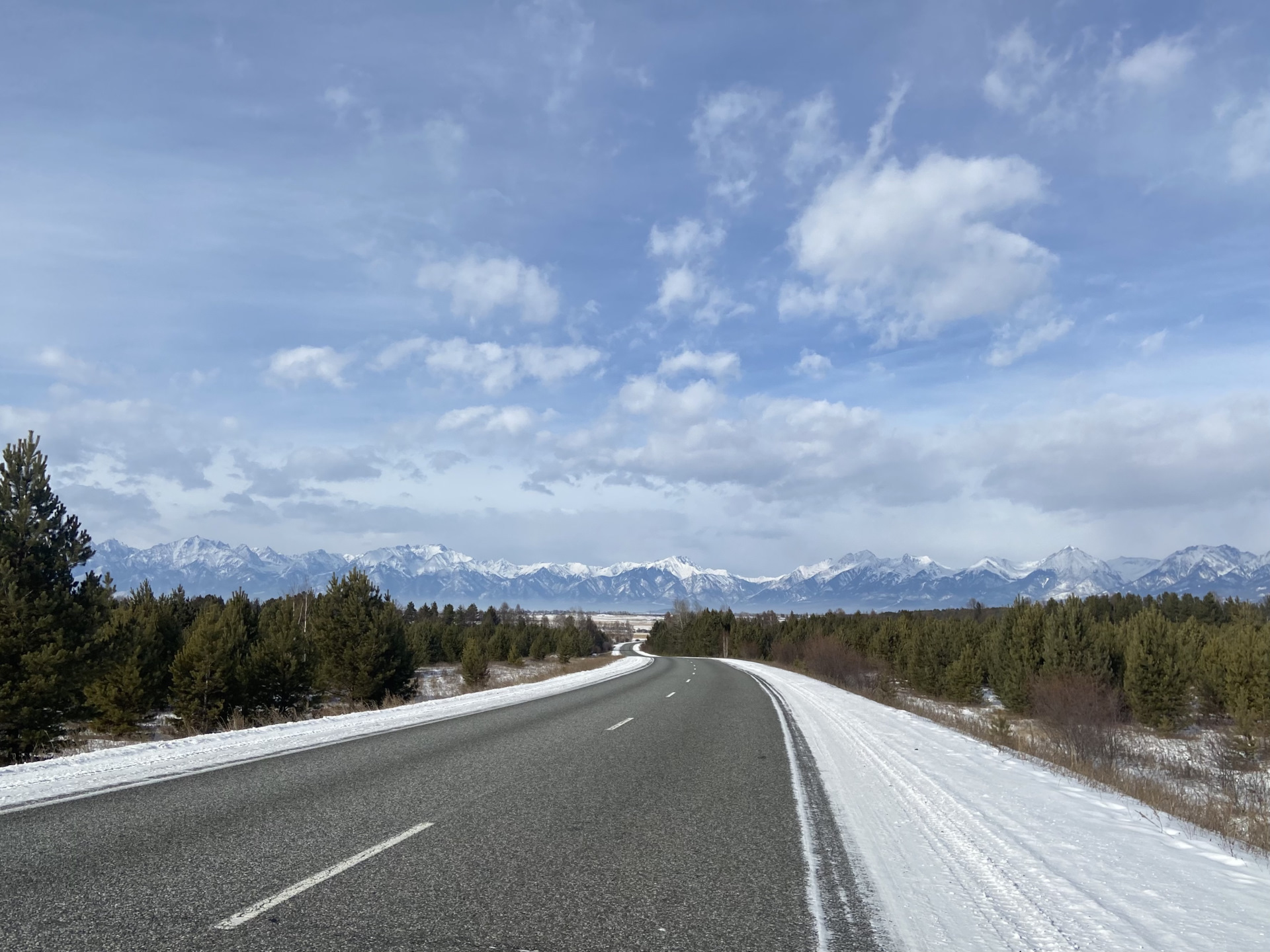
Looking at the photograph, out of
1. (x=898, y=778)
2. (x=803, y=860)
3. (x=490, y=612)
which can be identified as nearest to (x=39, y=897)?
(x=803, y=860)

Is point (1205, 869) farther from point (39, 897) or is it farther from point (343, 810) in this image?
point (39, 897)

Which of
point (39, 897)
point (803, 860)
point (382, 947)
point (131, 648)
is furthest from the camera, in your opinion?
point (131, 648)

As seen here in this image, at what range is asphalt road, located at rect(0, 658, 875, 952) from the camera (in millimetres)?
4078

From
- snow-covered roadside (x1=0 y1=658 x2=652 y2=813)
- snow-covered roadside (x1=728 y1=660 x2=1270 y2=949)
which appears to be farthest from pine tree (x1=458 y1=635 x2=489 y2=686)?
snow-covered roadside (x1=728 y1=660 x2=1270 y2=949)

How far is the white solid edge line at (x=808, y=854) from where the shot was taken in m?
4.27

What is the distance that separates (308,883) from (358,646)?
97.2 ft

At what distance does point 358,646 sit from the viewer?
32.0m

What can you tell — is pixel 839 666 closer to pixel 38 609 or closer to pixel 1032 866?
pixel 38 609

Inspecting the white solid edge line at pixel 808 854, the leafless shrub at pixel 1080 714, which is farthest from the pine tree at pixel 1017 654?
the white solid edge line at pixel 808 854

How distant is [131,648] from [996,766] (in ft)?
97.0

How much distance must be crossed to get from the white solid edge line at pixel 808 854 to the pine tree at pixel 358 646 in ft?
79.2

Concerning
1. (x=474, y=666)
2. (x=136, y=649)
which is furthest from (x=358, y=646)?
(x=474, y=666)

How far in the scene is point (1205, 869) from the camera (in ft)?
20.0

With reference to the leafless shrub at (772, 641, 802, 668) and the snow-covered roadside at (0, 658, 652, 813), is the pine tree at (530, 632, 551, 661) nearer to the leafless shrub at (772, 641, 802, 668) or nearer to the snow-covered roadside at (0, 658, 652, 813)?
the leafless shrub at (772, 641, 802, 668)
